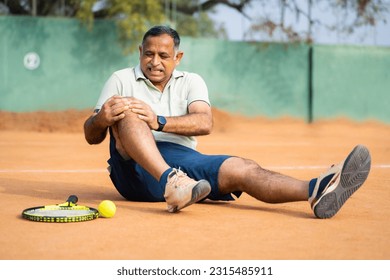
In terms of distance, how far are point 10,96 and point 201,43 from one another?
4.77 meters

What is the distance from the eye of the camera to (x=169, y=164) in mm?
4891

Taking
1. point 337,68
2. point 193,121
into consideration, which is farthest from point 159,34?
point 337,68

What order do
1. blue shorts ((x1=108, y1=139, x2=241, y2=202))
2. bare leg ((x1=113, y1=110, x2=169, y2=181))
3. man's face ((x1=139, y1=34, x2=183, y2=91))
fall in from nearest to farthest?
bare leg ((x1=113, y1=110, x2=169, y2=181)) → blue shorts ((x1=108, y1=139, x2=241, y2=202)) → man's face ((x1=139, y1=34, x2=183, y2=91))

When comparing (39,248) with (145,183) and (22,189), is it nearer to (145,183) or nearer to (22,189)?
(145,183)

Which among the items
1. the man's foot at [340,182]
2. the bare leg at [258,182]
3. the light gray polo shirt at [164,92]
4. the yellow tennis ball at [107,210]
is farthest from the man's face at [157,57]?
the man's foot at [340,182]

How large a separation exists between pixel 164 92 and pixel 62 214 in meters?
1.23

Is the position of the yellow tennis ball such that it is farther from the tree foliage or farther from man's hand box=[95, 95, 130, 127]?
the tree foliage

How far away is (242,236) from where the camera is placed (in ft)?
12.8

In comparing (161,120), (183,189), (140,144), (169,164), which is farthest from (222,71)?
(183,189)

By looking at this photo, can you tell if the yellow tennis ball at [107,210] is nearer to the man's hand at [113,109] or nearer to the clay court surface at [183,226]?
the clay court surface at [183,226]

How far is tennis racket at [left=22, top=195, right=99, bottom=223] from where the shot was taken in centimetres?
427

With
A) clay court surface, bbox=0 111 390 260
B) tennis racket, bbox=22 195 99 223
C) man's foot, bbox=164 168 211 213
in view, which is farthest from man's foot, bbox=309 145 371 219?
tennis racket, bbox=22 195 99 223

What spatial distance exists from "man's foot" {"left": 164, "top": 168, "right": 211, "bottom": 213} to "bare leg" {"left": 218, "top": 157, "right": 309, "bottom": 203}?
372 mm

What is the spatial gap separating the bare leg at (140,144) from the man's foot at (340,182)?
3.09 ft
